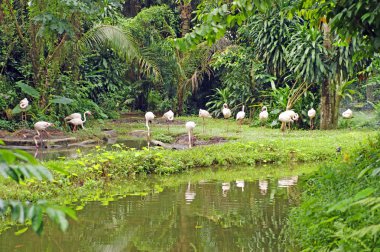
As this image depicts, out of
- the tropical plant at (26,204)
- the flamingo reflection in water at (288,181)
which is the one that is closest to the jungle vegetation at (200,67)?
the flamingo reflection in water at (288,181)

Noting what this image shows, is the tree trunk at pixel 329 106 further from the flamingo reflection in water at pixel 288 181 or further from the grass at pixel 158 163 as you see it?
the flamingo reflection in water at pixel 288 181

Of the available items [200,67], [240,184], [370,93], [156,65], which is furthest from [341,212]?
[370,93]

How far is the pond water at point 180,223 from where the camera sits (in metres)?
6.57

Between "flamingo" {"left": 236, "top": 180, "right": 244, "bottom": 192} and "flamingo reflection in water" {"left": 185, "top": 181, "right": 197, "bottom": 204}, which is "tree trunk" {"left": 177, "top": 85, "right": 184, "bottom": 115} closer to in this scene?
"flamingo" {"left": 236, "top": 180, "right": 244, "bottom": 192}

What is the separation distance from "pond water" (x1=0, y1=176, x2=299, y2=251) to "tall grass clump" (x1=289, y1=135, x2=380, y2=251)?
0.46 meters

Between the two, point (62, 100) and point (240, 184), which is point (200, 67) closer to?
point (62, 100)

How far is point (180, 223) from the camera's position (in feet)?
24.8

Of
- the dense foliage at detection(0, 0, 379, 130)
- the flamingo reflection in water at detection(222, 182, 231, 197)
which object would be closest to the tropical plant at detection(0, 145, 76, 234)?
the flamingo reflection in water at detection(222, 182, 231, 197)

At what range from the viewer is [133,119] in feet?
72.7

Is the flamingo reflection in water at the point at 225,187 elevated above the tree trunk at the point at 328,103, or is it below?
below

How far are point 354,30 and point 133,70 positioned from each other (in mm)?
19060

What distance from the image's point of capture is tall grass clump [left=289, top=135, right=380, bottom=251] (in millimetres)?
3842

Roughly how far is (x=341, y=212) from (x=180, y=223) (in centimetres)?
268

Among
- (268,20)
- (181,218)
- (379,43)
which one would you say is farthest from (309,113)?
(379,43)
